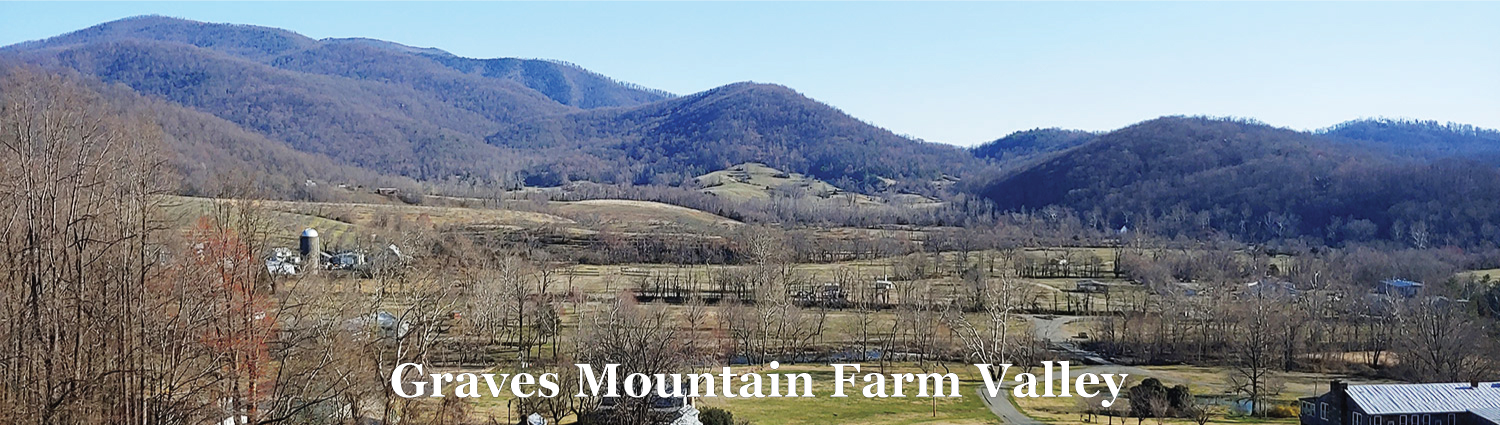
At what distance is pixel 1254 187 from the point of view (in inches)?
4648

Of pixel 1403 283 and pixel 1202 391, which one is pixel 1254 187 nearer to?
pixel 1403 283

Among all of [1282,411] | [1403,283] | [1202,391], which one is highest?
[1403,283]

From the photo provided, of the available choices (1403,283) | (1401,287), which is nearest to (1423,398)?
(1401,287)

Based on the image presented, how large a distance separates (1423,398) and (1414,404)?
53 centimetres

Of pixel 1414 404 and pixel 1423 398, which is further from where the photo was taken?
pixel 1423 398

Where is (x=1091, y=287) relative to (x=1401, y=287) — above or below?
below

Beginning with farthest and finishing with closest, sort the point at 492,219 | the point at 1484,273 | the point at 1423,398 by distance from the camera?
the point at 492,219
the point at 1484,273
the point at 1423,398

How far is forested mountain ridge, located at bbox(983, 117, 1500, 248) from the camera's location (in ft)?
313

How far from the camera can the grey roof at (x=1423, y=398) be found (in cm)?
2469

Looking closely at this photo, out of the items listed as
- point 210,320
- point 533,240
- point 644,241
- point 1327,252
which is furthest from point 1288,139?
point 210,320

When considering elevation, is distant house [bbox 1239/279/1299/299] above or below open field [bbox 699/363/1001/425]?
above

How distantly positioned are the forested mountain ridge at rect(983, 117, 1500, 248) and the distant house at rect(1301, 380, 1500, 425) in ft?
245

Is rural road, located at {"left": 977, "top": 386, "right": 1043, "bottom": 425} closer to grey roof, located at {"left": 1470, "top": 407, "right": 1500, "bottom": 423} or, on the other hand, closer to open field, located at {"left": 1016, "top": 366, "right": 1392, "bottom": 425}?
open field, located at {"left": 1016, "top": 366, "right": 1392, "bottom": 425}

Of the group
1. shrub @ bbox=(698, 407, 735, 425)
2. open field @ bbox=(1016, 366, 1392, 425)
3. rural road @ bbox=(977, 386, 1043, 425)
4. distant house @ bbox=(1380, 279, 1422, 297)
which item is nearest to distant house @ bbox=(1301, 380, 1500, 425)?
open field @ bbox=(1016, 366, 1392, 425)
